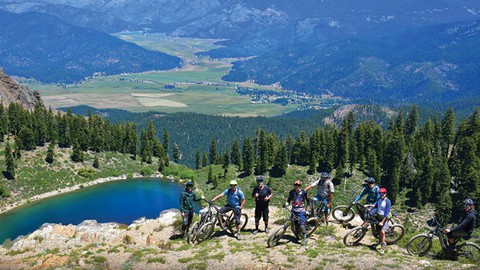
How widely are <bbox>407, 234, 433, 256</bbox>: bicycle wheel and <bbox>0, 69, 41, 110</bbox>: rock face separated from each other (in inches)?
6625

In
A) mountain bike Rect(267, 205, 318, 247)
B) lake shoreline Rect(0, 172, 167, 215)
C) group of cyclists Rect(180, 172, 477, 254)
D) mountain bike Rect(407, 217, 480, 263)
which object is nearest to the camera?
group of cyclists Rect(180, 172, 477, 254)

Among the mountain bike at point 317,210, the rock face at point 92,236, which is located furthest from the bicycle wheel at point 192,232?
the mountain bike at point 317,210

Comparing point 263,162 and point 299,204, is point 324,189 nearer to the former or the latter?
point 299,204

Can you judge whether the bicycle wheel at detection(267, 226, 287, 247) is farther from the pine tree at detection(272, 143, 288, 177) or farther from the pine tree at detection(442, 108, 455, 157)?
the pine tree at detection(442, 108, 455, 157)

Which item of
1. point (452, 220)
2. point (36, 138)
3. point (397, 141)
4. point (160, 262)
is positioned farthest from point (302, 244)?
point (36, 138)

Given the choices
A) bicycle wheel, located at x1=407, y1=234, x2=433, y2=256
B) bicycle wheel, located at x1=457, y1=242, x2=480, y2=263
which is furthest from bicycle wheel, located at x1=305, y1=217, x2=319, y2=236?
bicycle wheel, located at x1=457, y1=242, x2=480, y2=263

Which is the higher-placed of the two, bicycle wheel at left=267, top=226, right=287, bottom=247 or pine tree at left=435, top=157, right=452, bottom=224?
bicycle wheel at left=267, top=226, right=287, bottom=247

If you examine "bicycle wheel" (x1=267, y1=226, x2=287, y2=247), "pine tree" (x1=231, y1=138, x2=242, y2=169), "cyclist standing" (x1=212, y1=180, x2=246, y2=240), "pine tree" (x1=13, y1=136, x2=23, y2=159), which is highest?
"cyclist standing" (x1=212, y1=180, x2=246, y2=240)

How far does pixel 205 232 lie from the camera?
31891 millimetres

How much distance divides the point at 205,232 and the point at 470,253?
17.5 metres

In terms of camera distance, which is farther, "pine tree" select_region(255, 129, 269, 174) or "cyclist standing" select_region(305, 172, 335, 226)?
"pine tree" select_region(255, 129, 269, 174)

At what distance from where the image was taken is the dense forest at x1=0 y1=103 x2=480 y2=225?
345 ft

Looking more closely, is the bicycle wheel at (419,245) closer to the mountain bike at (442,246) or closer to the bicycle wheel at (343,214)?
the mountain bike at (442,246)

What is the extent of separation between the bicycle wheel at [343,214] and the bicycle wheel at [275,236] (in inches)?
265
